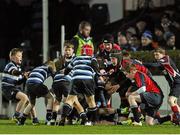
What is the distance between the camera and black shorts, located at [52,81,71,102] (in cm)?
2114

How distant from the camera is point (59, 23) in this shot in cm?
3081

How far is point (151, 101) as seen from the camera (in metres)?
20.8

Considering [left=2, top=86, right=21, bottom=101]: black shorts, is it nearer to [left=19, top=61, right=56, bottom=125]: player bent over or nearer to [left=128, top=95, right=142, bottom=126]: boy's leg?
[left=19, top=61, right=56, bottom=125]: player bent over

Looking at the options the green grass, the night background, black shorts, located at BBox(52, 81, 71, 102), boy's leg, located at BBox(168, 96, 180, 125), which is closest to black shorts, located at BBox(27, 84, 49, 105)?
black shorts, located at BBox(52, 81, 71, 102)

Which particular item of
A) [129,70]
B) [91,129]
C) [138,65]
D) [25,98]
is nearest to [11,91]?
[25,98]

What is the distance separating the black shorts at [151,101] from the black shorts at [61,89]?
5.68ft

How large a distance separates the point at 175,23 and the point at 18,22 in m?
7.84

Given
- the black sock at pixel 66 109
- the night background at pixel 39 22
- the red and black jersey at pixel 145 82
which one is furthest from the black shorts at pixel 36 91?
the night background at pixel 39 22

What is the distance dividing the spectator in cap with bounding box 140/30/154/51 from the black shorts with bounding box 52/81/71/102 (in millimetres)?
4303

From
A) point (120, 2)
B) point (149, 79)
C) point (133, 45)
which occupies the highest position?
point (120, 2)

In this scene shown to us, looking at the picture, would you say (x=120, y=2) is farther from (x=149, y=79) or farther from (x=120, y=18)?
(x=149, y=79)

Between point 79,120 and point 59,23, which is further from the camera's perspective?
point 59,23

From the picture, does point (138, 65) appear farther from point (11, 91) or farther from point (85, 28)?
point (11, 91)

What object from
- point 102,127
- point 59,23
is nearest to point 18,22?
point 59,23
